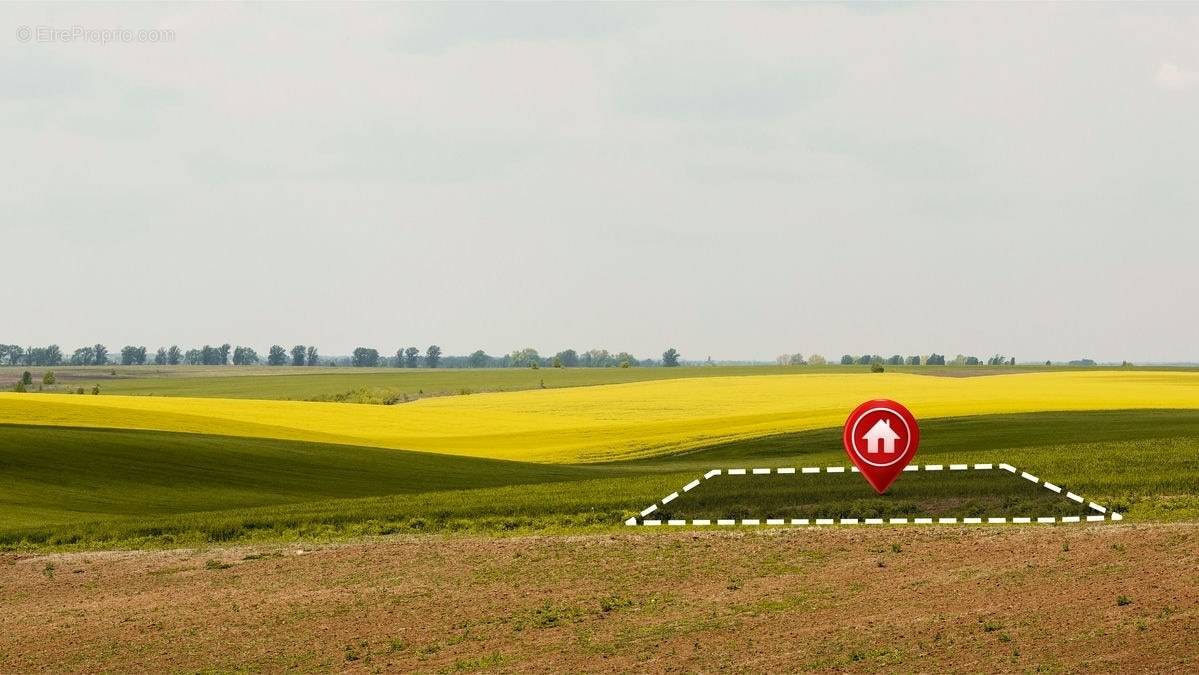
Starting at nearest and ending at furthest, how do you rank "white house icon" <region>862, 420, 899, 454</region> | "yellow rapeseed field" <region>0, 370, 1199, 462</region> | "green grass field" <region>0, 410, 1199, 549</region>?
1. "white house icon" <region>862, 420, 899, 454</region>
2. "green grass field" <region>0, 410, 1199, 549</region>
3. "yellow rapeseed field" <region>0, 370, 1199, 462</region>

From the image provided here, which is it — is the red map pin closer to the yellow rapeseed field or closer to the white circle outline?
the white circle outline

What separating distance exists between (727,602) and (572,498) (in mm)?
10416

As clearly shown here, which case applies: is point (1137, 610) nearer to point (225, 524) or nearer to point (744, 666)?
point (744, 666)

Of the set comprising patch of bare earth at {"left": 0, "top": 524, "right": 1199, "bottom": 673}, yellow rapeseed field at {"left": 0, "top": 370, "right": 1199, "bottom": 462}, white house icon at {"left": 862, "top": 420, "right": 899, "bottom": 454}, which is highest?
white house icon at {"left": 862, "top": 420, "right": 899, "bottom": 454}

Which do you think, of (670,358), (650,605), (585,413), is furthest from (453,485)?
(670,358)

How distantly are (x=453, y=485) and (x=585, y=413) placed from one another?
2898cm

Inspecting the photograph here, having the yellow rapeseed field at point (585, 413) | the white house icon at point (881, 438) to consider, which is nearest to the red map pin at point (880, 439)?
the white house icon at point (881, 438)

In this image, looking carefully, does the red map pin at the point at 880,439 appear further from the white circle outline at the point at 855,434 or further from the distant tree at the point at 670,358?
the distant tree at the point at 670,358

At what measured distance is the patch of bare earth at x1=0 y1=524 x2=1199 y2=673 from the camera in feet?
41.5

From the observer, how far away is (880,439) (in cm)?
1773

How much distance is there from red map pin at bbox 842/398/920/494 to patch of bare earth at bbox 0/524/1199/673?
3.21 feet

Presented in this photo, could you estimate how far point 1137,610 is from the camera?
42.7 feet

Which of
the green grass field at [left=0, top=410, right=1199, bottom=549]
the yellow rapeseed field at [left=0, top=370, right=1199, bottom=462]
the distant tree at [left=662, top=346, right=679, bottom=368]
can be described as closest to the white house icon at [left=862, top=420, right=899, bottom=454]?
the green grass field at [left=0, top=410, right=1199, bottom=549]

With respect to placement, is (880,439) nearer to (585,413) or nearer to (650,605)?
(650,605)
